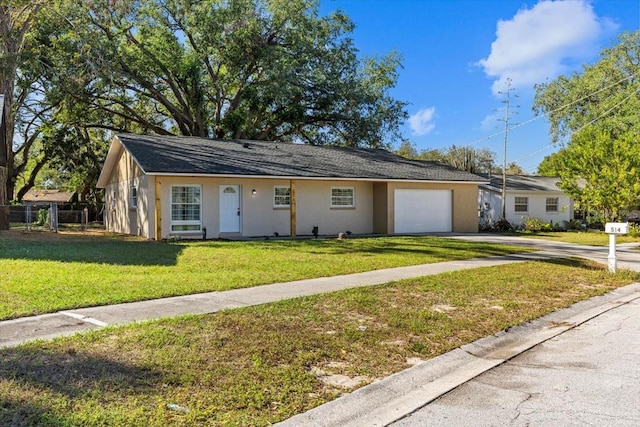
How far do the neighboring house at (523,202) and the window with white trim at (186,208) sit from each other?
688 inches

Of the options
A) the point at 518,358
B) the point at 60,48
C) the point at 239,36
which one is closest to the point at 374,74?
the point at 239,36

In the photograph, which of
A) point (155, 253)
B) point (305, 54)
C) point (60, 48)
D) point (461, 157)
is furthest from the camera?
point (461, 157)

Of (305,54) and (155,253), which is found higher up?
(305,54)

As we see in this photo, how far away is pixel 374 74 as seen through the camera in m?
32.9

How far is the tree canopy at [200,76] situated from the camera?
26.3 meters

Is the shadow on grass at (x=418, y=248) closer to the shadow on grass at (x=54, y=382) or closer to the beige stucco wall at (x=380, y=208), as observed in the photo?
the beige stucco wall at (x=380, y=208)

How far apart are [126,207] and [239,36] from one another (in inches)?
505

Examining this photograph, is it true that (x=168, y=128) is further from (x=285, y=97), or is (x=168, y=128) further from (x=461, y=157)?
(x=461, y=157)

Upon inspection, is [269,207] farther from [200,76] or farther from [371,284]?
[200,76]

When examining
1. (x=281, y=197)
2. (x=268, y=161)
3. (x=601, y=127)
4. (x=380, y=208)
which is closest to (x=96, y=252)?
(x=281, y=197)

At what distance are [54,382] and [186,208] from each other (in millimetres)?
14770

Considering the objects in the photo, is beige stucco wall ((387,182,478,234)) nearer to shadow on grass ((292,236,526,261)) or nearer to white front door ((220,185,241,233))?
shadow on grass ((292,236,526,261))

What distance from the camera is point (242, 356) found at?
4750mm

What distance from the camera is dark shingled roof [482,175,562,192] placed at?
1162 inches
